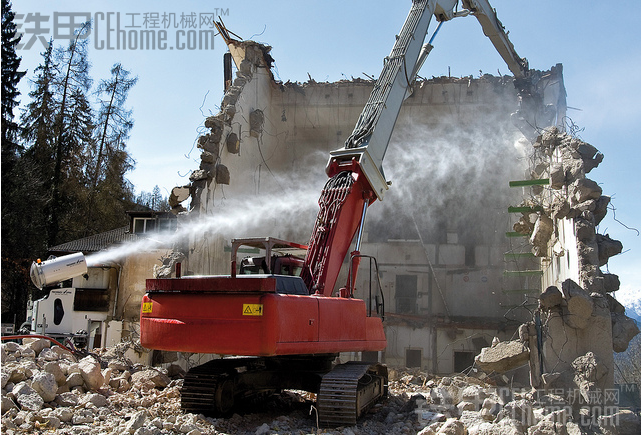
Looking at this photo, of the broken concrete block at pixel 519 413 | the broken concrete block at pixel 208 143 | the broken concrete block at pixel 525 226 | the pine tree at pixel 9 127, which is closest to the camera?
the broken concrete block at pixel 519 413

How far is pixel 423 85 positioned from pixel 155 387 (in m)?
13.5

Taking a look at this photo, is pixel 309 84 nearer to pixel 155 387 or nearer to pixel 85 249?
pixel 85 249

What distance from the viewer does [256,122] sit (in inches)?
669

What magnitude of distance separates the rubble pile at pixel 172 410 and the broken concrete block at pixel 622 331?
123cm

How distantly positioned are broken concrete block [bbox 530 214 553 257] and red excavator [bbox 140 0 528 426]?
13.3 feet

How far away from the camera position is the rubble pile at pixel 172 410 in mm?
6293

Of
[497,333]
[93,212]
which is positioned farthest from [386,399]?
[93,212]

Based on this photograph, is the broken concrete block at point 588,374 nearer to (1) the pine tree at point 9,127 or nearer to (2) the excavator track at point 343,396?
(2) the excavator track at point 343,396

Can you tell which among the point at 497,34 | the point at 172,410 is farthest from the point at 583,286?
the point at 497,34

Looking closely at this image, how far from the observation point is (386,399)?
9555 mm

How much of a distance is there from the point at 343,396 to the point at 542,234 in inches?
281

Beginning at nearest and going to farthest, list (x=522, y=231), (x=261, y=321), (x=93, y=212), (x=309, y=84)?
(x=261, y=321), (x=522, y=231), (x=309, y=84), (x=93, y=212)

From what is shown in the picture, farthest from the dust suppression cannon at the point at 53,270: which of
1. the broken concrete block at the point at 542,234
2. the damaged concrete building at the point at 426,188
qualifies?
the broken concrete block at the point at 542,234

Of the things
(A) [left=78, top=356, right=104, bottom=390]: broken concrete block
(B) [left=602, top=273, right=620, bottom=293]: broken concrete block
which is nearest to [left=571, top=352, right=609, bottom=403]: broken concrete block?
(B) [left=602, top=273, right=620, bottom=293]: broken concrete block
